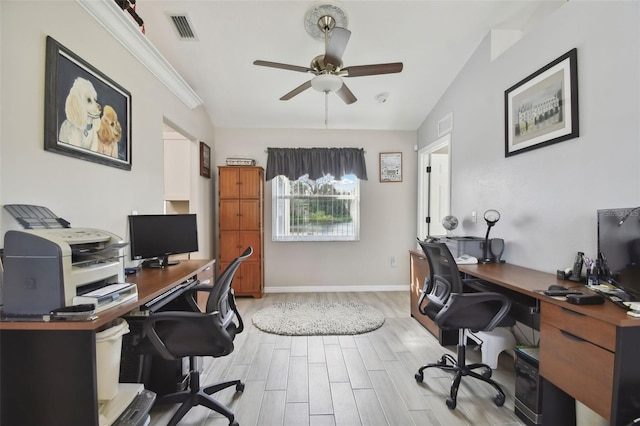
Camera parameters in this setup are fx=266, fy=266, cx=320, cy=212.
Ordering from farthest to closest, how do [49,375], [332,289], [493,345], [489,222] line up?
[332,289]
[489,222]
[493,345]
[49,375]

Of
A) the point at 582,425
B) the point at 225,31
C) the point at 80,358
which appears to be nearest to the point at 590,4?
the point at 582,425

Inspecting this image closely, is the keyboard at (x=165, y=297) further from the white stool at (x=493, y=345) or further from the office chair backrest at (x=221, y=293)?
the white stool at (x=493, y=345)

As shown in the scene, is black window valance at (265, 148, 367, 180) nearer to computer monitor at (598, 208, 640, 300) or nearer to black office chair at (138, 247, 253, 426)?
→ black office chair at (138, 247, 253, 426)

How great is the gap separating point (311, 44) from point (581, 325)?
3.04 metres

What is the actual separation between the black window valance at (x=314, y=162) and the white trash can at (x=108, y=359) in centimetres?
323

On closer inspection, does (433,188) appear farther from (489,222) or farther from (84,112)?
(84,112)

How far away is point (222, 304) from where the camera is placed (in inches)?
63.5

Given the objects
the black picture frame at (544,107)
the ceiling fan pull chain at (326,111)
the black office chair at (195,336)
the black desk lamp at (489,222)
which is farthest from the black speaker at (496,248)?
the ceiling fan pull chain at (326,111)

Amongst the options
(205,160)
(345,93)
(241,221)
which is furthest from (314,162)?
(345,93)

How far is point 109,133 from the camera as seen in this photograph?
75.9 inches

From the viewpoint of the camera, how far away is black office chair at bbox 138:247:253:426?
1433 mm

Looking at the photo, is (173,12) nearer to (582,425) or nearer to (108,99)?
(108,99)

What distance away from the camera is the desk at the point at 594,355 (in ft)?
3.78

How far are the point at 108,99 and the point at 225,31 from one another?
52.8 inches
